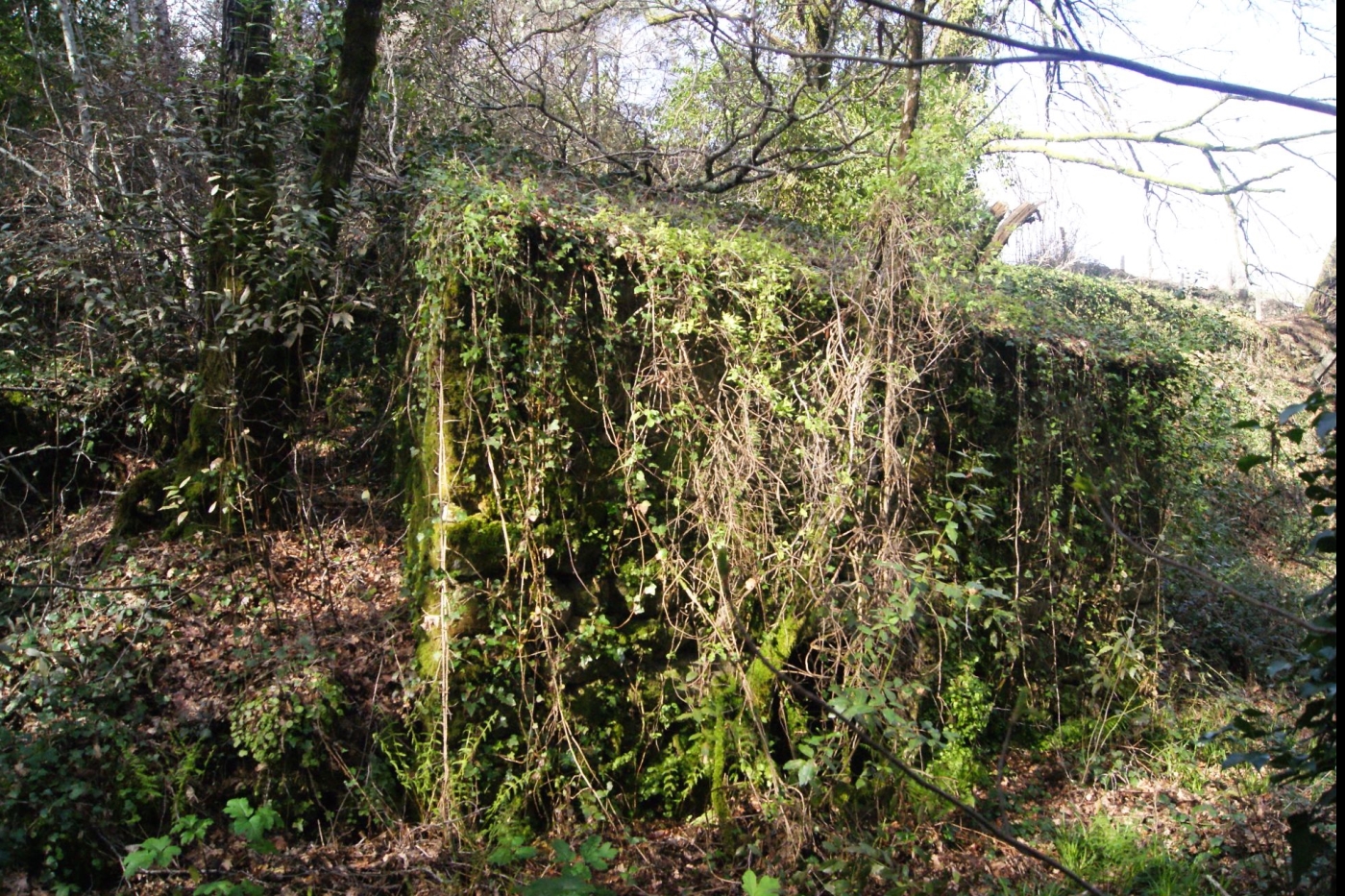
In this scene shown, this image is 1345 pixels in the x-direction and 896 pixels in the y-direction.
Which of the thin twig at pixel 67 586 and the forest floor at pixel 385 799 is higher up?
the thin twig at pixel 67 586

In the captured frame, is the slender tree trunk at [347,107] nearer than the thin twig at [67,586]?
No

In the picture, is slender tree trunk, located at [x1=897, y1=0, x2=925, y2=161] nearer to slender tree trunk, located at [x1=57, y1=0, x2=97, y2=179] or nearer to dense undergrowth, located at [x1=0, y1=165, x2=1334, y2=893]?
dense undergrowth, located at [x1=0, y1=165, x2=1334, y2=893]

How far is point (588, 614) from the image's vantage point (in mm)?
4504

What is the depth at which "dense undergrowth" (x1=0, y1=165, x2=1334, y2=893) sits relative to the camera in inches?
162

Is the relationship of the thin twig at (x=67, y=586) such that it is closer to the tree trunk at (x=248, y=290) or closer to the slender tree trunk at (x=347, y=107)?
the tree trunk at (x=248, y=290)

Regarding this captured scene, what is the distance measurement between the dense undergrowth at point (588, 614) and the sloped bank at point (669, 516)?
0.02 metres

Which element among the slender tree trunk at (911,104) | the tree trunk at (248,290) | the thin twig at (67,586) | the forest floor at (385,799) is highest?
the slender tree trunk at (911,104)

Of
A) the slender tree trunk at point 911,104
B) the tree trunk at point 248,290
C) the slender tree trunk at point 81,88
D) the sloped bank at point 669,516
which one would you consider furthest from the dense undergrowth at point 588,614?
the slender tree trunk at point 81,88

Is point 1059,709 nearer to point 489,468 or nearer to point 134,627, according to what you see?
point 489,468

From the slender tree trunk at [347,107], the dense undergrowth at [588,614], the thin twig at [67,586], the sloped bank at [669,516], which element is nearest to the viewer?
the dense undergrowth at [588,614]

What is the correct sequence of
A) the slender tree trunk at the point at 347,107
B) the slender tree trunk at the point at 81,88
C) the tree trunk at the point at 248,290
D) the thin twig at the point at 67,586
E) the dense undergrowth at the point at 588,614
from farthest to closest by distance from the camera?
the slender tree trunk at the point at 81,88 < the slender tree trunk at the point at 347,107 < the tree trunk at the point at 248,290 < the thin twig at the point at 67,586 < the dense undergrowth at the point at 588,614

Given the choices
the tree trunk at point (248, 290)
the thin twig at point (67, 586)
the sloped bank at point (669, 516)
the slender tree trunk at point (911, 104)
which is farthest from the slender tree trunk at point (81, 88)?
the slender tree trunk at point (911, 104)

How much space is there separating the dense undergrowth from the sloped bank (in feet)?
0.07

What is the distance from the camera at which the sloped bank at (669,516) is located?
428 centimetres
